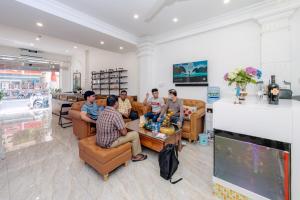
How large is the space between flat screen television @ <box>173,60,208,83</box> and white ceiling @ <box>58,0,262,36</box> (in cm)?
114

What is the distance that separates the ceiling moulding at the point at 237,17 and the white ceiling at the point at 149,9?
0.43 feet

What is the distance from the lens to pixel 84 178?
211cm

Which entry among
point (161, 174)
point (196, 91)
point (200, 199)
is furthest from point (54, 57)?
point (200, 199)

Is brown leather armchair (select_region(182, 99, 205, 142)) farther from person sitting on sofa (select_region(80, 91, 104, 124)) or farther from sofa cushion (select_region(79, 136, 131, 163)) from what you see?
person sitting on sofa (select_region(80, 91, 104, 124))

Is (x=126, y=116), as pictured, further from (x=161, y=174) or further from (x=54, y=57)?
(x=54, y=57)

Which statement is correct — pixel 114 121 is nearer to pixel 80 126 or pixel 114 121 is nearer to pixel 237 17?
pixel 80 126

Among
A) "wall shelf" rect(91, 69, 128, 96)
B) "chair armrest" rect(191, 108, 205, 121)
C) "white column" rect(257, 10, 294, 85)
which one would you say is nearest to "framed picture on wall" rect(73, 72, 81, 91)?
"wall shelf" rect(91, 69, 128, 96)

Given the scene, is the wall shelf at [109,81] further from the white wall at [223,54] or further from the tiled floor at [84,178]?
the tiled floor at [84,178]

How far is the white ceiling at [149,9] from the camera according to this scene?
9.77 feet

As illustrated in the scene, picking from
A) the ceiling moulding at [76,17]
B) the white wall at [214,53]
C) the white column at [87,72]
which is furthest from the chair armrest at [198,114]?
the white column at [87,72]

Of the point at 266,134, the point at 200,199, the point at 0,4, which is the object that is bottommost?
the point at 200,199

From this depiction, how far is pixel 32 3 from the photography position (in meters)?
2.65

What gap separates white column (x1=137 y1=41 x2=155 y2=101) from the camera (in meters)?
5.00

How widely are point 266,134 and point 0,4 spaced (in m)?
4.59
